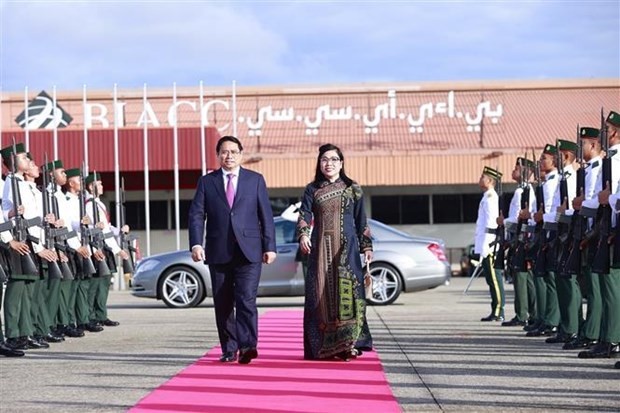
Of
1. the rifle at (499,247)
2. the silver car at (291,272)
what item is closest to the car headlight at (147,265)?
the silver car at (291,272)

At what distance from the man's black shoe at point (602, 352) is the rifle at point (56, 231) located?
5640 mm

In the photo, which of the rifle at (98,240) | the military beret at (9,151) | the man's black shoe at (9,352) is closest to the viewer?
the man's black shoe at (9,352)

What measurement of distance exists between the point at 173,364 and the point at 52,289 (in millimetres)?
3887

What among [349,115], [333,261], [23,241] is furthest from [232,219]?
[349,115]

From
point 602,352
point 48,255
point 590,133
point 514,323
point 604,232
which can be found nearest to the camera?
point 604,232

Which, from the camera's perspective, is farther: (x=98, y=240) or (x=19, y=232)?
(x=98, y=240)

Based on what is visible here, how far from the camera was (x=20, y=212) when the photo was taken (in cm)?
1287

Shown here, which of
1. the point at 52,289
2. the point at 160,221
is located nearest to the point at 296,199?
the point at 160,221

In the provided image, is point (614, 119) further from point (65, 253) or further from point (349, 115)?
point (349, 115)

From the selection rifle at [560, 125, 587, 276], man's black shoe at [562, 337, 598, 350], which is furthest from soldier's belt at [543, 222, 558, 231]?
man's black shoe at [562, 337, 598, 350]

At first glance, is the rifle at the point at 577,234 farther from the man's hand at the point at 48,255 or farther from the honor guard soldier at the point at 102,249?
the honor guard soldier at the point at 102,249

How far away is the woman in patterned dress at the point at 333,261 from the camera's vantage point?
38.5 feet

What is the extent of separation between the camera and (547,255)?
1403 centimetres

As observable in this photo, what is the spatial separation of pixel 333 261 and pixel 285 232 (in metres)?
10.2
